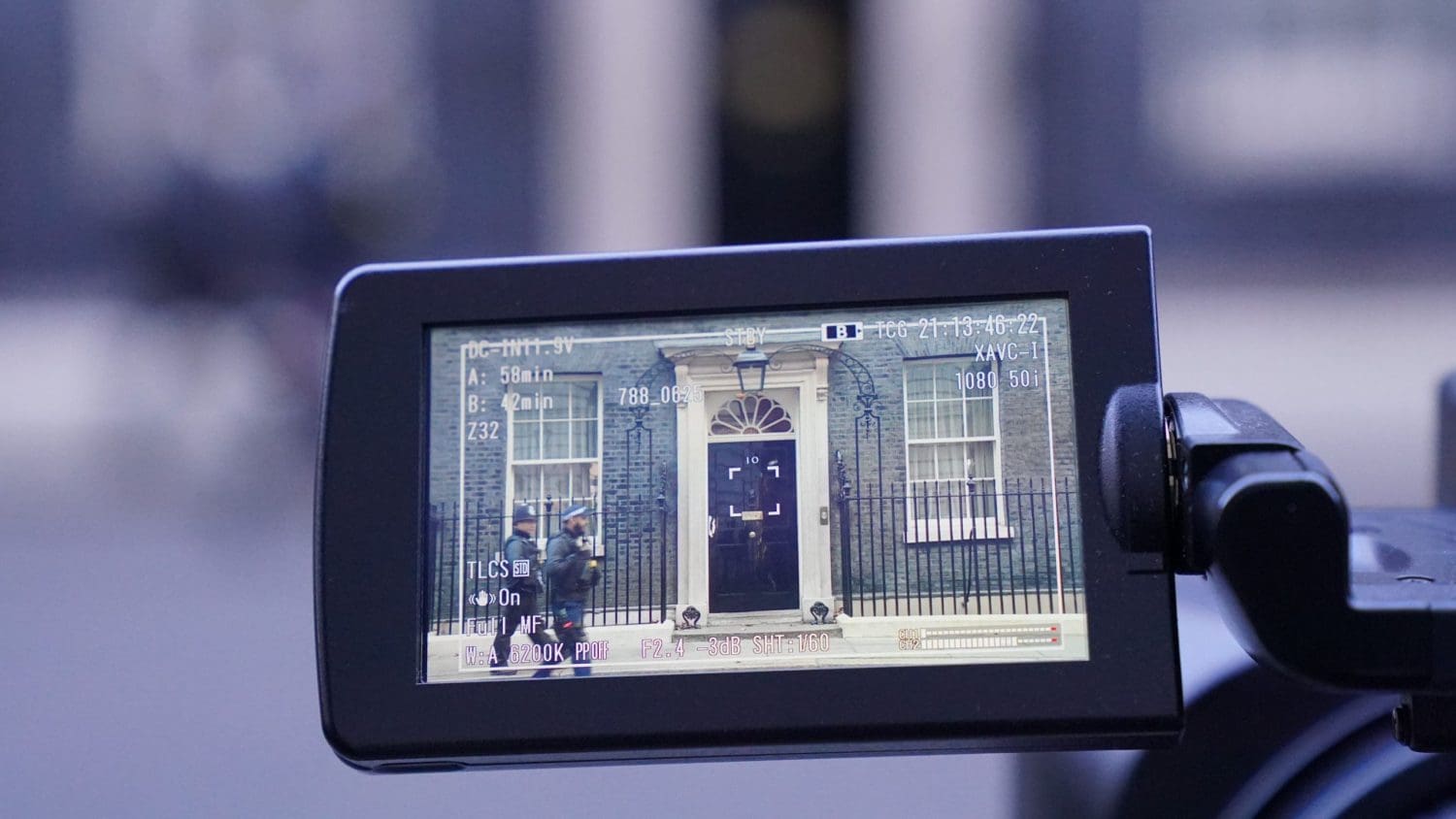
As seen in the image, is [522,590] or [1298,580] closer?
[1298,580]

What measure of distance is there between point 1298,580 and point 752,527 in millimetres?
251

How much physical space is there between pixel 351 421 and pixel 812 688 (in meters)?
0.28

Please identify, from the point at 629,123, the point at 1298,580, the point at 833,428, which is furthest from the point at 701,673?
the point at 629,123

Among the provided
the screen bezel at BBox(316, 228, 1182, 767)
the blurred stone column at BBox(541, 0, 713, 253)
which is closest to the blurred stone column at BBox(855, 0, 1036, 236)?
the blurred stone column at BBox(541, 0, 713, 253)

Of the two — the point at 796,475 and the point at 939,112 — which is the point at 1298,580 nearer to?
the point at 796,475

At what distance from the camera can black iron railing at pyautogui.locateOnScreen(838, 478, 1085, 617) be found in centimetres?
56

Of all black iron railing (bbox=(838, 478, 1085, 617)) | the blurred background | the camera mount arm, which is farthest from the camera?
the blurred background

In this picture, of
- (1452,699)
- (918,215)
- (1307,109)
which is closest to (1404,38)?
(1307,109)

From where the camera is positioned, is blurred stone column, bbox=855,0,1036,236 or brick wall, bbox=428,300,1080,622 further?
blurred stone column, bbox=855,0,1036,236

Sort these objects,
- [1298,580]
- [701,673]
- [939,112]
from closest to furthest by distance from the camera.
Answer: [1298,580] < [701,673] < [939,112]

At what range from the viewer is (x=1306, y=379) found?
4.31 feet

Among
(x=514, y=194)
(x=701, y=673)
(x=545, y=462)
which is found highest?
(x=514, y=194)

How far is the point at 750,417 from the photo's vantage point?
0.58 m

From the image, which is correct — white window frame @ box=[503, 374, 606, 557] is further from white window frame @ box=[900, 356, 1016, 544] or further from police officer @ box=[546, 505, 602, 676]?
white window frame @ box=[900, 356, 1016, 544]
